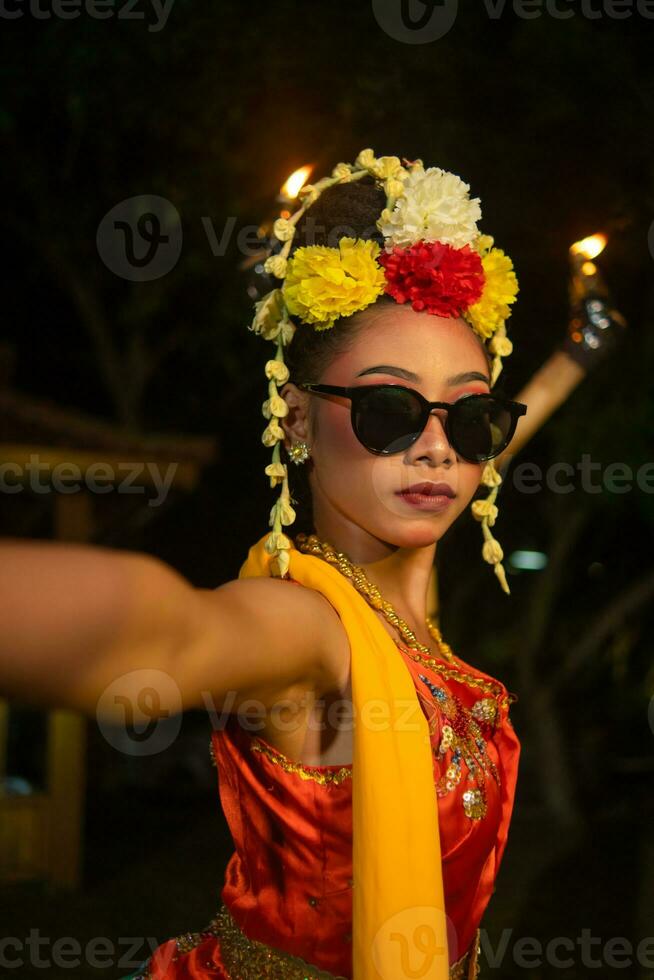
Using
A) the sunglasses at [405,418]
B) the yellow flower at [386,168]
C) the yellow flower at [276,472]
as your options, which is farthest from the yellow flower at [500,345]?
the yellow flower at [276,472]

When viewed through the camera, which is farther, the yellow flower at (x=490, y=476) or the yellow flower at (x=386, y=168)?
the yellow flower at (x=490, y=476)

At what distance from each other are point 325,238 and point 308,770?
108 centimetres

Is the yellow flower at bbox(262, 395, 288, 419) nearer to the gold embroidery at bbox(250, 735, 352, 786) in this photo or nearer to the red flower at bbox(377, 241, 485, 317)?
the red flower at bbox(377, 241, 485, 317)

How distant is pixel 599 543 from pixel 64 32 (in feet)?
21.9

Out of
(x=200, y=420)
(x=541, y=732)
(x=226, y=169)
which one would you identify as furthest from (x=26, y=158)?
(x=541, y=732)

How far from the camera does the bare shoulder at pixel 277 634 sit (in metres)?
1.54

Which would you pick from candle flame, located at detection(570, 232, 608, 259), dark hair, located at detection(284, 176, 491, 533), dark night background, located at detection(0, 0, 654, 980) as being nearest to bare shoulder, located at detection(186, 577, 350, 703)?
dark hair, located at detection(284, 176, 491, 533)

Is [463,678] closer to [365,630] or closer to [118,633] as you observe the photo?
[365,630]

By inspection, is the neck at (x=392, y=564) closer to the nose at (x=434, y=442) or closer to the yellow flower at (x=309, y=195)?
the nose at (x=434, y=442)

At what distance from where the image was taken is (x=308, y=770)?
6.46 feet

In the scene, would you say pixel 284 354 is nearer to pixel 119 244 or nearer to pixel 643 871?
pixel 119 244

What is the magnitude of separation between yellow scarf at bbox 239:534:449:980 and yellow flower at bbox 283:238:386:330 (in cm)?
67

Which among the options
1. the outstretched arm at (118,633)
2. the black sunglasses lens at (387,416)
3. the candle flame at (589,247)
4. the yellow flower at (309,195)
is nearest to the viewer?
the outstretched arm at (118,633)

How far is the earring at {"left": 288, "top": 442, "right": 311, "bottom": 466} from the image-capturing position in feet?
7.53
